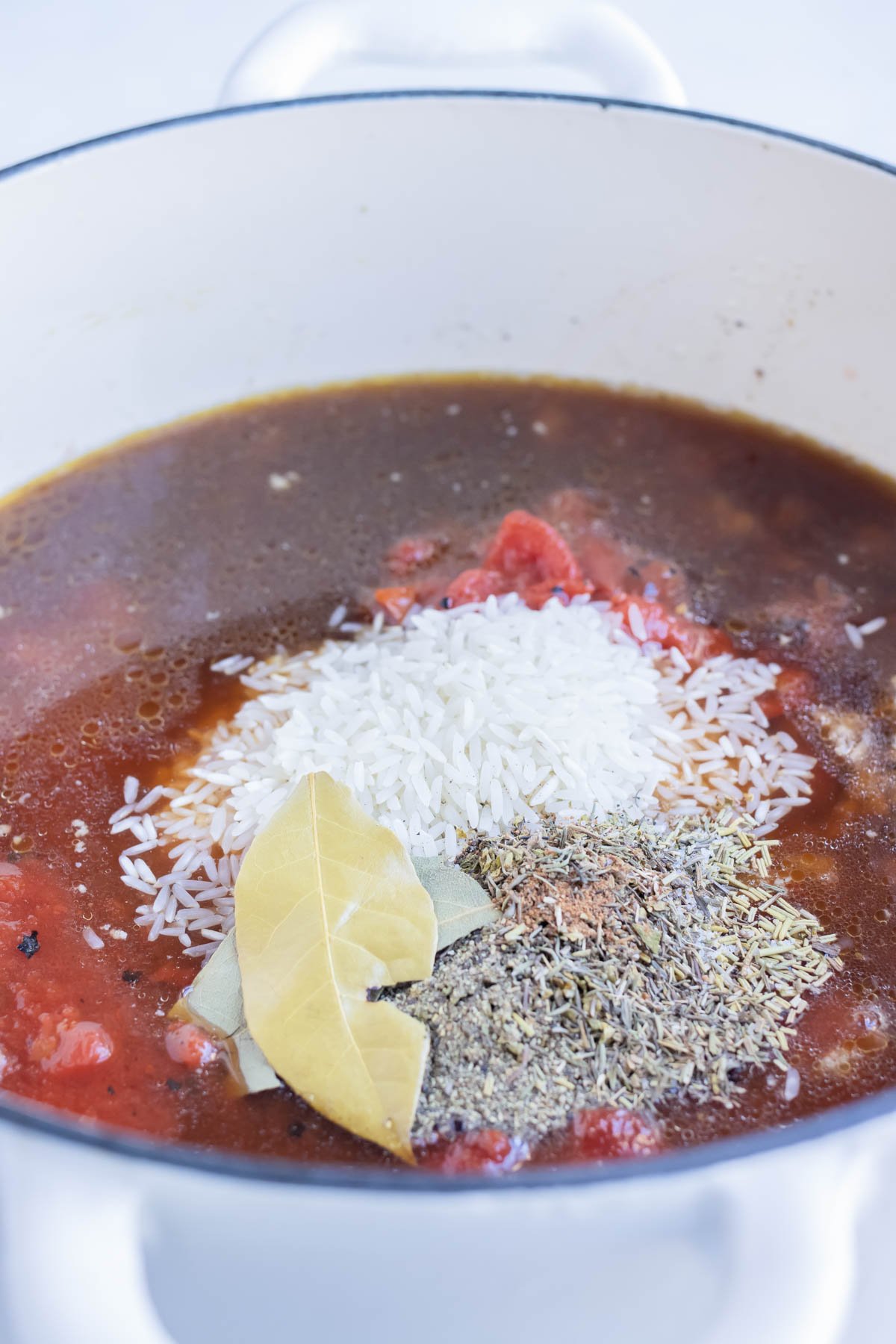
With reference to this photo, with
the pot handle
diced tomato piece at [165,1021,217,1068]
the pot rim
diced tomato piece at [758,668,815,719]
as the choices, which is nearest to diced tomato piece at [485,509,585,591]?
diced tomato piece at [758,668,815,719]

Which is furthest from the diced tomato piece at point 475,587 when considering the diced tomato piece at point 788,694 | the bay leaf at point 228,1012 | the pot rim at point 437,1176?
the pot rim at point 437,1176

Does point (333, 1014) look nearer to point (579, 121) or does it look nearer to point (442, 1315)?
point (442, 1315)

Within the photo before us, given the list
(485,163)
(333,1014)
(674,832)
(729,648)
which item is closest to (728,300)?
(485,163)

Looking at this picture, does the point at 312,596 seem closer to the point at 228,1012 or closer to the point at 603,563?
the point at 603,563

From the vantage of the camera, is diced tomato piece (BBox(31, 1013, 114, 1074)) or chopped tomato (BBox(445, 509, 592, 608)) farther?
chopped tomato (BBox(445, 509, 592, 608))

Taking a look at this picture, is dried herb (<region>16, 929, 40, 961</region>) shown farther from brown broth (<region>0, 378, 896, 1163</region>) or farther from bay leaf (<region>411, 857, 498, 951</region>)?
bay leaf (<region>411, 857, 498, 951</region>)

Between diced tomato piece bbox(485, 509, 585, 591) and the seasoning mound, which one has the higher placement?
diced tomato piece bbox(485, 509, 585, 591)

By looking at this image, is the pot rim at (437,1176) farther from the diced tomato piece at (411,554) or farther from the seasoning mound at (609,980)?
the diced tomato piece at (411,554)

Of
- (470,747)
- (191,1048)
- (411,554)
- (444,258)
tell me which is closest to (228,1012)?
(191,1048)
